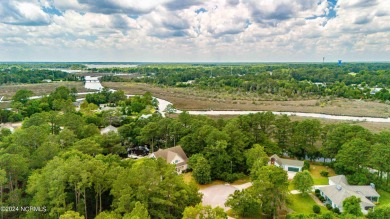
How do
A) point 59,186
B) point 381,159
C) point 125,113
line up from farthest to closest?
point 125,113
point 381,159
point 59,186

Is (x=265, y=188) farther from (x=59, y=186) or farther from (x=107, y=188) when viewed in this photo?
(x=59, y=186)

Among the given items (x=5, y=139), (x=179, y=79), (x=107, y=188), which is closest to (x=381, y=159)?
(x=107, y=188)

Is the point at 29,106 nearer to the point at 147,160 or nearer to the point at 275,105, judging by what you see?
the point at 147,160

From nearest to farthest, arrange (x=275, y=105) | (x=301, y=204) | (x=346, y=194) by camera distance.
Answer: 1. (x=346, y=194)
2. (x=301, y=204)
3. (x=275, y=105)

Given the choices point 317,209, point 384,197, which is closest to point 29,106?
point 317,209

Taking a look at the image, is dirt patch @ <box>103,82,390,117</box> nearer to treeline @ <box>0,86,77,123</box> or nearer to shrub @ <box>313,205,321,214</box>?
treeline @ <box>0,86,77,123</box>

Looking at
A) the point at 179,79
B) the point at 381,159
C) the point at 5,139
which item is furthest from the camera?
the point at 179,79

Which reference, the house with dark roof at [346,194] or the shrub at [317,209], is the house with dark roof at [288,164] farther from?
the shrub at [317,209]
